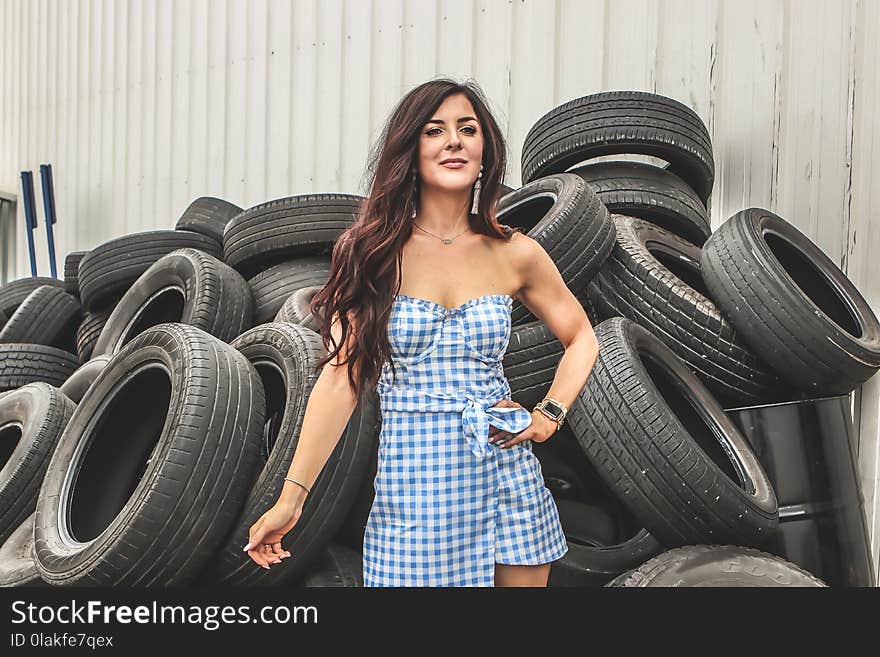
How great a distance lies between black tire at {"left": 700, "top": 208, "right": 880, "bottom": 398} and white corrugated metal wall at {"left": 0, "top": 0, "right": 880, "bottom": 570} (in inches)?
17.2

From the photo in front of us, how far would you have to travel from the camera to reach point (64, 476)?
9.68ft

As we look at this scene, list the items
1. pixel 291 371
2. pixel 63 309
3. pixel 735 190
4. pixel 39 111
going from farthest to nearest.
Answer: pixel 39 111 → pixel 63 309 → pixel 735 190 → pixel 291 371

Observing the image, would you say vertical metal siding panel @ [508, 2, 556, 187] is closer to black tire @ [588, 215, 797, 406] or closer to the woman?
black tire @ [588, 215, 797, 406]

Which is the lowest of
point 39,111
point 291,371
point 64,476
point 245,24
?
point 64,476

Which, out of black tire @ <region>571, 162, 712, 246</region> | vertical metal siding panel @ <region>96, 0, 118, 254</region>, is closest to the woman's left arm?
black tire @ <region>571, 162, 712, 246</region>

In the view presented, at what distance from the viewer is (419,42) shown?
550cm

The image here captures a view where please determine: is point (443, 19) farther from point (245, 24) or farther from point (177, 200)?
point (177, 200)

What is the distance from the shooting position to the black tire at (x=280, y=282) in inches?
164

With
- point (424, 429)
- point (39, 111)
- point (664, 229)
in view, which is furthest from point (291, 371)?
point (39, 111)

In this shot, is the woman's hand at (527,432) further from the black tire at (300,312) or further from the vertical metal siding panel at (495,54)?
the vertical metal siding panel at (495,54)

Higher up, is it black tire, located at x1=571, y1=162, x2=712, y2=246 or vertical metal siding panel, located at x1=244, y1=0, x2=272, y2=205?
vertical metal siding panel, located at x1=244, y1=0, x2=272, y2=205

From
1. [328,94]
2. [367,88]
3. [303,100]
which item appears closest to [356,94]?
[367,88]

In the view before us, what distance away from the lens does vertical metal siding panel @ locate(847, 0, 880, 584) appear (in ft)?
11.9

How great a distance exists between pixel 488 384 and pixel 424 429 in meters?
0.17
